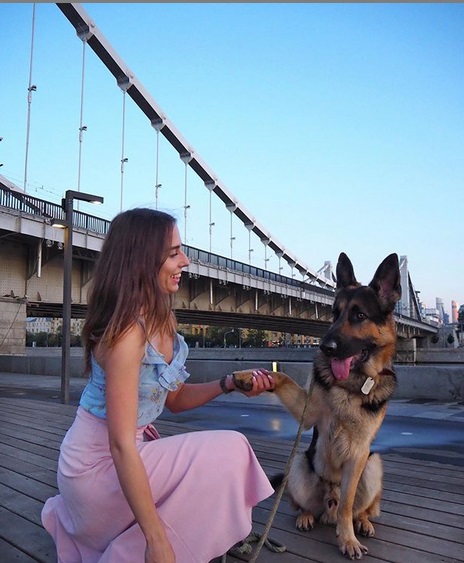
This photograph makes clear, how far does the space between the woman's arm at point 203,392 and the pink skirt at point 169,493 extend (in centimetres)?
45

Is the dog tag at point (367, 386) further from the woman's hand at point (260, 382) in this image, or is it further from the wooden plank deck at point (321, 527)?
the wooden plank deck at point (321, 527)

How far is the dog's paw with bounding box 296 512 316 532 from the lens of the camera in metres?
2.50

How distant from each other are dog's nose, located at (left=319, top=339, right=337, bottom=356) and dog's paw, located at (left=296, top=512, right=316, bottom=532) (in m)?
0.92

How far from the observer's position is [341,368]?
2.48 m

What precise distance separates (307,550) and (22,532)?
1.47 m

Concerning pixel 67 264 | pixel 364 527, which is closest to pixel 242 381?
pixel 364 527

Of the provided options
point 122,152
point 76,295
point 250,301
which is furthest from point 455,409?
point 122,152

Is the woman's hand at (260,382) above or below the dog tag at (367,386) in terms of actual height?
above

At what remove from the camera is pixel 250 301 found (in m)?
33.7

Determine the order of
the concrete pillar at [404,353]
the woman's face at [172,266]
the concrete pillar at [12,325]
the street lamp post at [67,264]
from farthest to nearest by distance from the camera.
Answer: the concrete pillar at [12,325] → the street lamp post at [67,264] → the concrete pillar at [404,353] → the woman's face at [172,266]

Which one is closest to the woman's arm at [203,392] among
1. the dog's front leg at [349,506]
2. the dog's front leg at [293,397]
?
the dog's front leg at [293,397]

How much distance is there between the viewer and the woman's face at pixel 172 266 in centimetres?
178

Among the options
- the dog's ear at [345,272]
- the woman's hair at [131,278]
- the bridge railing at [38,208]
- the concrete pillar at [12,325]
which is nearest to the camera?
the woman's hair at [131,278]

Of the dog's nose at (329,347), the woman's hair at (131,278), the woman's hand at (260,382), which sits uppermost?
the woman's hair at (131,278)
